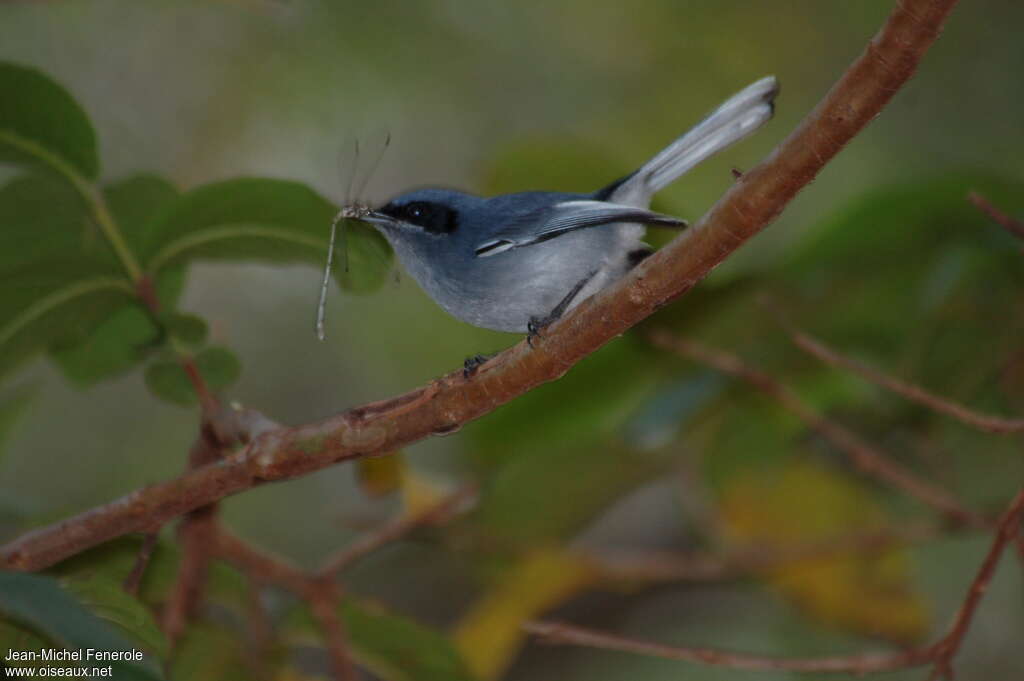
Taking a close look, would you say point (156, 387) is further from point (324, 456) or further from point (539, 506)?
point (539, 506)

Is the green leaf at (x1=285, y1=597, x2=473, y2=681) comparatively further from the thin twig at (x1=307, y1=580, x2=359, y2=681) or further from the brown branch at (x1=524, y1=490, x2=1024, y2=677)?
the brown branch at (x1=524, y1=490, x2=1024, y2=677)

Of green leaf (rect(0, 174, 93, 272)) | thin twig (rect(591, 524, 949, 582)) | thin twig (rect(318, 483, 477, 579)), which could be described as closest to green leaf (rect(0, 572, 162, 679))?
green leaf (rect(0, 174, 93, 272))

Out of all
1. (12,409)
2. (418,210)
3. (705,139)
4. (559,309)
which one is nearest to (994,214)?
(705,139)

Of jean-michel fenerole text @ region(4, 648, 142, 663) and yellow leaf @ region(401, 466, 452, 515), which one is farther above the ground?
yellow leaf @ region(401, 466, 452, 515)

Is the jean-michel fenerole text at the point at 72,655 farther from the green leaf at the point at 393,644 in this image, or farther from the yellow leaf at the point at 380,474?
the yellow leaf at the point at 380,474

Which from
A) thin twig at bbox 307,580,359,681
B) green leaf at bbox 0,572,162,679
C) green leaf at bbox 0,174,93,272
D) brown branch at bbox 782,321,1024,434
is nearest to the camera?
green leaf at bbox 0,572,162,679

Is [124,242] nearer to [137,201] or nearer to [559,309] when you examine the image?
[137,201]

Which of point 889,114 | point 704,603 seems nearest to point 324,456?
point 704,603
